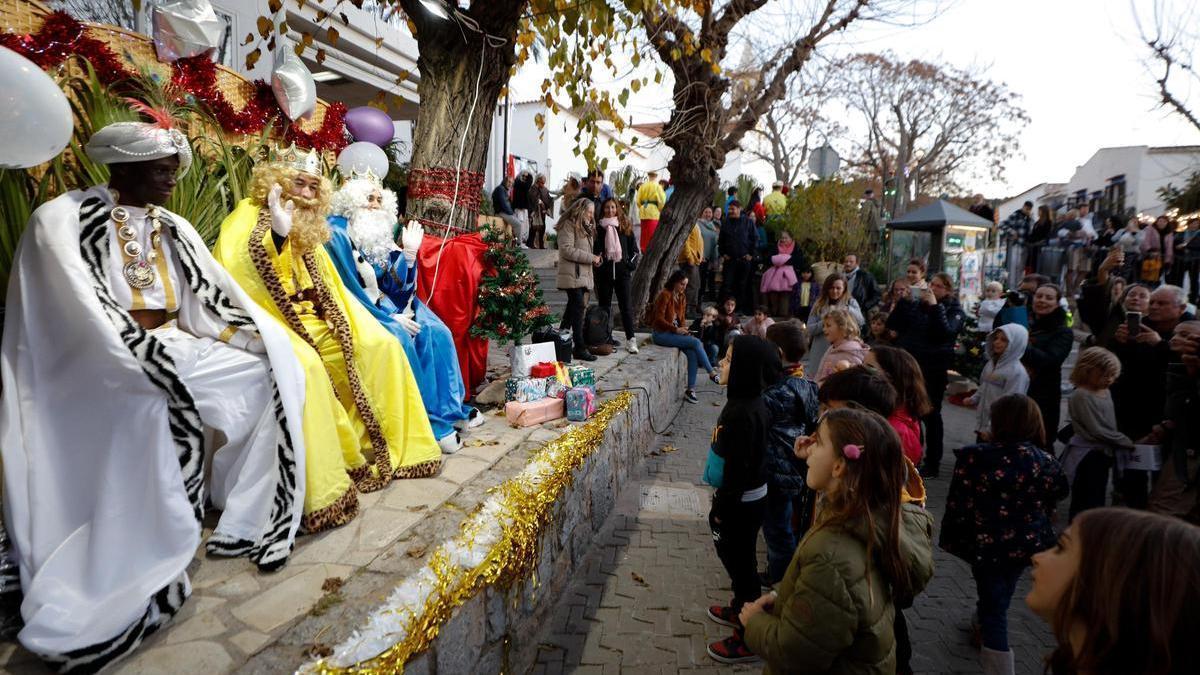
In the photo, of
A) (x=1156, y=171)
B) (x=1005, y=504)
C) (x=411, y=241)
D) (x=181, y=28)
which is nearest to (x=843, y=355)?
(x=1005, y=504)

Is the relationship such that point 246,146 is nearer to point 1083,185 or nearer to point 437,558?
point 437,558

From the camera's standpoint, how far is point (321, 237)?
373 cm

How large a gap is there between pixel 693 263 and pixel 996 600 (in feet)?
31.4

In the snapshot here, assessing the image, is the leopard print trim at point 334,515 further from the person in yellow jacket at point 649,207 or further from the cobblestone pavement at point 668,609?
the person in yellow jacket at point 649,207

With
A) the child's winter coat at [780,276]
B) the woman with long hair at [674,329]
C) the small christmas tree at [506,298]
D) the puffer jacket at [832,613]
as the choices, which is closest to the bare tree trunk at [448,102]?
the small christmas tree at [506,298]

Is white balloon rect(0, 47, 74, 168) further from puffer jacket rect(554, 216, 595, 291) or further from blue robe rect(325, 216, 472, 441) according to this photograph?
puffer jacket rect(554, 216, 595, 291)

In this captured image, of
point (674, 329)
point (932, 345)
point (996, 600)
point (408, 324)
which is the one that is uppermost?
point (408, 324)

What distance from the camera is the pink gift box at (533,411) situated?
474cm

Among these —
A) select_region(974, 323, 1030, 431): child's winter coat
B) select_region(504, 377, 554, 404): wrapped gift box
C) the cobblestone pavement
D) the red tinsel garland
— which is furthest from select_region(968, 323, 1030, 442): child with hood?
the red tinsel garland

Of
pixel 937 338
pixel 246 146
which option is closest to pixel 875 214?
pixel 937 338

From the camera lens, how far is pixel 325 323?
3.66 m

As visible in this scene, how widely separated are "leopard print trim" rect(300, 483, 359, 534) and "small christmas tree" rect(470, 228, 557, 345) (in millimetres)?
2134

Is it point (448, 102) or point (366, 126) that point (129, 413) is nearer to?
point (448, 102)

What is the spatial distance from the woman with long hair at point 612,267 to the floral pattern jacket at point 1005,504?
5118mm
